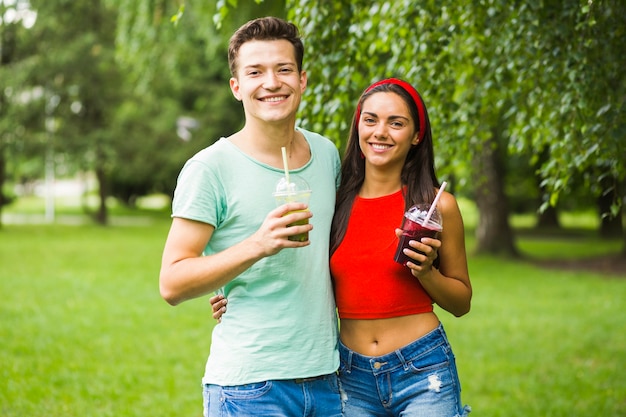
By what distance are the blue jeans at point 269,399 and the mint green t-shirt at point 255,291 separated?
1.2 inches

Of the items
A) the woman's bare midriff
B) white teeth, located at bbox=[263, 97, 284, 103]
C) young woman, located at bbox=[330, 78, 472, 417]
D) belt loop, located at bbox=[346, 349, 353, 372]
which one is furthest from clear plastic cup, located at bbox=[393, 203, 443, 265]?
white teeth, located at bbox=[263, 97, 284, 103]

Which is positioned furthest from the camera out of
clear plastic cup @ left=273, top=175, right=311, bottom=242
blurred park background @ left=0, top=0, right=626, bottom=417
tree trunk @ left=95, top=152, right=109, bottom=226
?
tree trunk @ left=95, top=152, right=109, bottom=226

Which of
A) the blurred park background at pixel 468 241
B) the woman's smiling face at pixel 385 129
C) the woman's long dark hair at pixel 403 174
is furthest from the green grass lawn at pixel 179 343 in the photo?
the woman's smiling face at pixel 385 129

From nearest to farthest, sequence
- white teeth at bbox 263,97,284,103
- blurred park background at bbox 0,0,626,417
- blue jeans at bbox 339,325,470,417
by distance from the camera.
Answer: white teeth at bbox 263,97,284,103 → blue jeans at bbox 339,325,470,417 → blurred park background at bbox 0,0,626,417

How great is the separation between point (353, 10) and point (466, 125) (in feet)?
3.23

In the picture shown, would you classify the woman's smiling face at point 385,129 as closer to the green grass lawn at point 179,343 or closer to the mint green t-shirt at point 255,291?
the mint green t-shirt at point 255,291

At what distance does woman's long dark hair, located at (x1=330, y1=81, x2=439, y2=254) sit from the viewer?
9.11ft

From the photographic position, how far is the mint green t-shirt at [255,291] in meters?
2.39

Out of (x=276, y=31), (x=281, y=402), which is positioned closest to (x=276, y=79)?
(x=276, y=31)

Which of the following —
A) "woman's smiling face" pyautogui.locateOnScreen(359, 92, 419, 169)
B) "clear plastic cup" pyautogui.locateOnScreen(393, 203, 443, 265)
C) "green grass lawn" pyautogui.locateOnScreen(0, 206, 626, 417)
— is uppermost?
"woman's smiling face" pyautogui.locateOnScreen(359, 92, 419, 169)

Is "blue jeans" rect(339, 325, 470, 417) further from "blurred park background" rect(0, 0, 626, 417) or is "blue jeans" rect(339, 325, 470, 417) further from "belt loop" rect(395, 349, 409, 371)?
"blurred park background" rect(0, 0, 626, 417)

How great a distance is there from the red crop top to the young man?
12cm

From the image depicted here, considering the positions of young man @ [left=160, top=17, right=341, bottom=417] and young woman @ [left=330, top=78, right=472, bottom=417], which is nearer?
young man @ [left=160, top=17, right=341, bottom=417]

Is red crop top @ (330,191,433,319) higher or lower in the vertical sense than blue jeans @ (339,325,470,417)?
higher
